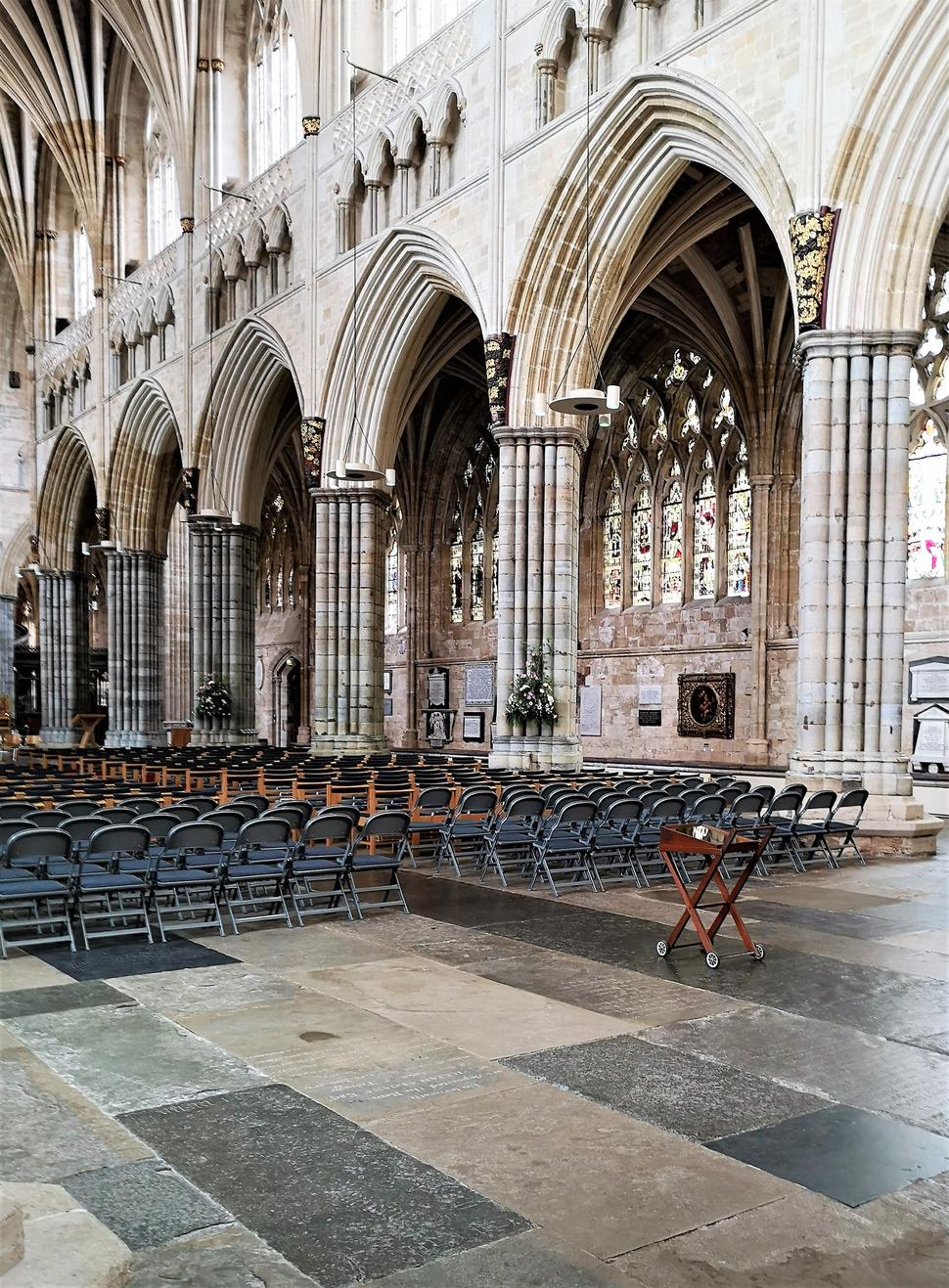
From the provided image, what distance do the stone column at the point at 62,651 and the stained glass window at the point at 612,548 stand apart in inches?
921

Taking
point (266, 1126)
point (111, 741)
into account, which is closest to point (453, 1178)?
point (266, 1126)

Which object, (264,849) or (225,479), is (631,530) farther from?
(264,849)

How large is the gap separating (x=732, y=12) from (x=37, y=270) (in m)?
36.7

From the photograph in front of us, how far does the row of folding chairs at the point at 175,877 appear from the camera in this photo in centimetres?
797

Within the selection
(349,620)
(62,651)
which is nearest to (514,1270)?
(349,620)

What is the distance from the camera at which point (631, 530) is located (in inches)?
1229

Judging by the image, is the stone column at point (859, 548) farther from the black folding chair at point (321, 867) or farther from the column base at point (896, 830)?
the black folding chair at point (321, 867)

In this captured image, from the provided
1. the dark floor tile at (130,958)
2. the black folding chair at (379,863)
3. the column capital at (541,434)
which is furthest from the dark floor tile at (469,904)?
the column capital at (541,434)

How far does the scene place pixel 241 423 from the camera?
32531 mm

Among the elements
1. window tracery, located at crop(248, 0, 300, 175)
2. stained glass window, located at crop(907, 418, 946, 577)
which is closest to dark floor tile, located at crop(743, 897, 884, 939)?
stained glass window, located at crop(907, 418, 946, 577)

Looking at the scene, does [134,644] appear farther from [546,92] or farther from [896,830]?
[896,830]

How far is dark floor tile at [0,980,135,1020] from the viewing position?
620 cm

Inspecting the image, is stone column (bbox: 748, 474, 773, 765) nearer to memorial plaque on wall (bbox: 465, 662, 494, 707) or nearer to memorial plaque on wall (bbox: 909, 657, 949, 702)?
memorial plaque on wall (bbox: 909, 657, 949, 702)

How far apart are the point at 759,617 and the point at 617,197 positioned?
11218 millimetres
